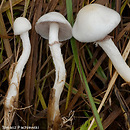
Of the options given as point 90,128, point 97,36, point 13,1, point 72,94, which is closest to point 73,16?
point 97,36

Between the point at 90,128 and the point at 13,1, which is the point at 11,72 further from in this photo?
the point at 90,128

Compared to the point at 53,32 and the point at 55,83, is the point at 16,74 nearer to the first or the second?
the point at 55,83

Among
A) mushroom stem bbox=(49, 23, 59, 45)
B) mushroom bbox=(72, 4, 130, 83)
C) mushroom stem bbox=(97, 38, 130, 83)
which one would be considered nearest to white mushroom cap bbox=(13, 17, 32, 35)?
mushroom stem bbox=(49, 23, 59, 45)

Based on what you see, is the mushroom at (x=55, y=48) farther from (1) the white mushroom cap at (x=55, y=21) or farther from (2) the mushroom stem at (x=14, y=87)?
(2) the mushroom stem at (x=14, y=87)

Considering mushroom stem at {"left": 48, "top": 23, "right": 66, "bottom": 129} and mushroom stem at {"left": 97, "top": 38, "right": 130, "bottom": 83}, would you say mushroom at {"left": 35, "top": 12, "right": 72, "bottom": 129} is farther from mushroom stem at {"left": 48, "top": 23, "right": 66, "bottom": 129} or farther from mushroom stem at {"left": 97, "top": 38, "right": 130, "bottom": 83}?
mushroom stem at {"left": 97, "top": 38, "right": 130, "bottom": 83}

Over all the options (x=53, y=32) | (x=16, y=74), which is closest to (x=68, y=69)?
(x=53, y=32)

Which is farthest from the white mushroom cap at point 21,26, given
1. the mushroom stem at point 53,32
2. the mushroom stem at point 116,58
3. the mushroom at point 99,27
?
the mushroom stem at point 116,58
